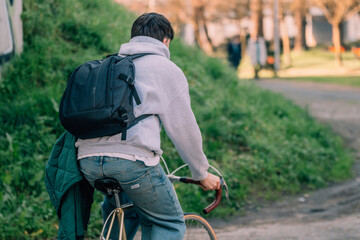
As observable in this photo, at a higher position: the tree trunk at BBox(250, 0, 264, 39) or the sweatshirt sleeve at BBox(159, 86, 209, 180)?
the tree trunk at BBox(250, 0, 264, 39)

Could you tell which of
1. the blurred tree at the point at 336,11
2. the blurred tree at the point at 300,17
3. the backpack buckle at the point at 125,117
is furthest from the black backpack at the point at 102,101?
the blurred tree at the point at 300,17

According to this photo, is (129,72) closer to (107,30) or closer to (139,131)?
(139,131)

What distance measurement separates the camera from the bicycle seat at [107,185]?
9.41 ft

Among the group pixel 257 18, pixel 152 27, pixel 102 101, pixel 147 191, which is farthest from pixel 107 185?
pixel 257 18

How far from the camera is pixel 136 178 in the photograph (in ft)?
9.32

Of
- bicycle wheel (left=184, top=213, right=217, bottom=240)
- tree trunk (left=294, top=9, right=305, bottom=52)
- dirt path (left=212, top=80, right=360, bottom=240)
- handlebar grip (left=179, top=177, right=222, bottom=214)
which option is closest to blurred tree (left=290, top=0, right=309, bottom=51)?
tree trunk (left=294, top=9, right=305, bottom=52)

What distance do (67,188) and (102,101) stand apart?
523 mm

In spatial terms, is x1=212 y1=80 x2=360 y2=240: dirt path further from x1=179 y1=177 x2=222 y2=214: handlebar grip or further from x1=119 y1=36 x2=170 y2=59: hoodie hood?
x1=119 y1=36 x2=170 y2=59: hoodie hood

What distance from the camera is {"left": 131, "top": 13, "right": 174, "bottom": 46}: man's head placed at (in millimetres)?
3016

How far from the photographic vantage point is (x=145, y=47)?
296cm

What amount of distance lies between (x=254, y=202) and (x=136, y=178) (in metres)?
4.44

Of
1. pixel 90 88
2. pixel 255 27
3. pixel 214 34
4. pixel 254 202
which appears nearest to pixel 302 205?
pixel 254 202

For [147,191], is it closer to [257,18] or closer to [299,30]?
[257,18]

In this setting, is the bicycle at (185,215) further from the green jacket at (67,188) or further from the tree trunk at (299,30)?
the tree trunk at (299,30)
